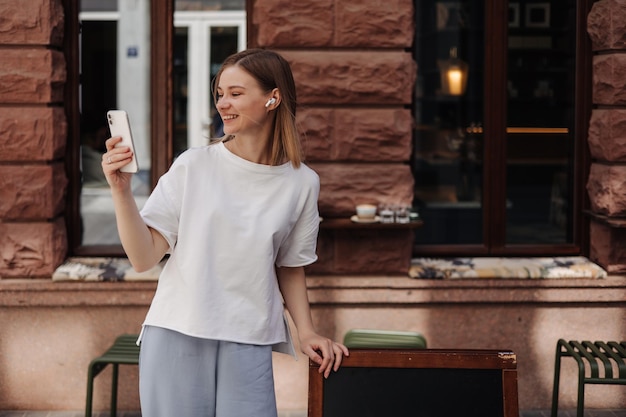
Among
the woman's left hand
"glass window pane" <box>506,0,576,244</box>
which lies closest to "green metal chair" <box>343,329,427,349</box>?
"glass window pane" <box>506,0,576,244</box>

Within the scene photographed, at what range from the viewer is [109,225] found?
283 inches

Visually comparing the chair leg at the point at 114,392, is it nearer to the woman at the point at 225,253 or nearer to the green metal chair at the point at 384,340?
the green metal chair at the point at 384,340

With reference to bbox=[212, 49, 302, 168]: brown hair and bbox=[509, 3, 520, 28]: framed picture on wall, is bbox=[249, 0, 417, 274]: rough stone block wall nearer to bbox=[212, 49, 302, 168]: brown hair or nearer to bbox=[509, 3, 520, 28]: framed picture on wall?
bbox=[509, 3, 520, 28]: framed picture on wall

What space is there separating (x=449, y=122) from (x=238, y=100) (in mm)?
4542

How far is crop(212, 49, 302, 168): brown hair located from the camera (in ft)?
10.4

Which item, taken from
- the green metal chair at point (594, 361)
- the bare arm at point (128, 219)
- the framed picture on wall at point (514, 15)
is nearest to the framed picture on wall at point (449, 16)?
the framed picture on wall at point (514, 15)

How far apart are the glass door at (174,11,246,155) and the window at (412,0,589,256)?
3581 millimetres

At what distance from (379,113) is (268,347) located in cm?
373

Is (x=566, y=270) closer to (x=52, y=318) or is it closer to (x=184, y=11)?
(x=52, y=318)

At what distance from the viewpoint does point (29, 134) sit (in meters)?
6.48

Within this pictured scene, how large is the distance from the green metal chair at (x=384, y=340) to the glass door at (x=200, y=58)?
4.81m

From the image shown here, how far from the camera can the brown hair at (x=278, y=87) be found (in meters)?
3.17

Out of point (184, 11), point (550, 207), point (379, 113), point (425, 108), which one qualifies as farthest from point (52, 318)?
point (184, 11)

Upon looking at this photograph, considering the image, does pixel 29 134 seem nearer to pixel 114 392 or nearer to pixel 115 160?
pixel 114 392
